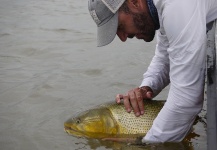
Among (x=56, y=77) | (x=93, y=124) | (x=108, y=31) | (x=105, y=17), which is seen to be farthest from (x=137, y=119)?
(x=56, y=77)

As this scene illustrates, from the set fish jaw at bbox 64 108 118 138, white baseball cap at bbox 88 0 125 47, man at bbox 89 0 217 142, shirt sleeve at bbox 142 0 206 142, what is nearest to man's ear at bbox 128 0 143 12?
man at bbox 89 0 217 142

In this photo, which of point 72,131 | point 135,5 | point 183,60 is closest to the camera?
point 183,60

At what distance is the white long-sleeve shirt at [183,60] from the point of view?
2486 millimetres

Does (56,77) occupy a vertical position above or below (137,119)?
below

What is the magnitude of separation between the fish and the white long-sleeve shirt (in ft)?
0.94

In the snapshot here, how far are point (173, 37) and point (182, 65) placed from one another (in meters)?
0.20

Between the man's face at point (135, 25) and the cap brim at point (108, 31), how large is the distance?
1.9 inches

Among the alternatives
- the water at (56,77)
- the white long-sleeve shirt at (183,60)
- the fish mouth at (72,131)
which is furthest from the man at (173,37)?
the fish mouth at (72,131)

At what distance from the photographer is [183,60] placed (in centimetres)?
259

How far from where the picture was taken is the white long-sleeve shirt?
249 cm

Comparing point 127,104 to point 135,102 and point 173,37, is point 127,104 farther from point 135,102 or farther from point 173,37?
point 173,37

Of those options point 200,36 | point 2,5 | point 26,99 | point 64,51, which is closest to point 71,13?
point 2,5

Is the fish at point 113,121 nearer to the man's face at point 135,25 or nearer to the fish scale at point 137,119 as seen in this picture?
the fish scale at point 137,119

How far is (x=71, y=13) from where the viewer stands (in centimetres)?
1060
